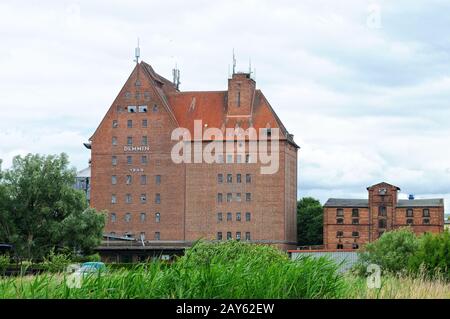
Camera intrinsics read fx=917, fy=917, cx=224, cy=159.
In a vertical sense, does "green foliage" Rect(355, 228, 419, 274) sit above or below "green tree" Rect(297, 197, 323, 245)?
below

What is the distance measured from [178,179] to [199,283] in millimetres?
99929

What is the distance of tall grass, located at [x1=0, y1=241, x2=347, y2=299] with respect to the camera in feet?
49.4

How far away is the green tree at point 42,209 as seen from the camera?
77.9 meters

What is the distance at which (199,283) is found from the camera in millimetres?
15719

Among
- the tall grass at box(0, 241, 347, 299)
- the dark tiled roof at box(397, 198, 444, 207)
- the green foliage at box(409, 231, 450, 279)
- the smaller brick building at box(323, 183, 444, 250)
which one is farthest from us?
the dark tiled roof at box(397, 198, 444, 207)

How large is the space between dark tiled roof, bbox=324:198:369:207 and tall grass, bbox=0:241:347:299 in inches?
4126

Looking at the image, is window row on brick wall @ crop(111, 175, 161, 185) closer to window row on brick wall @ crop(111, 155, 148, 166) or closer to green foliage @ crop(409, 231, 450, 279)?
window row on brick wall @ crop(111, 155, 148, 166)

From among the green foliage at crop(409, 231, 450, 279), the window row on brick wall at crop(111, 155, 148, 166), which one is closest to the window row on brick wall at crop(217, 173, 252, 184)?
the window row on brick wall at crop(111, 155, 148, 166)

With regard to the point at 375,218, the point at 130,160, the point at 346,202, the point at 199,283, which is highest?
the point at 130,160

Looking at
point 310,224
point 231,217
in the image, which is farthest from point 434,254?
point 310,224

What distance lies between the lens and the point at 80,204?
79.3 meters

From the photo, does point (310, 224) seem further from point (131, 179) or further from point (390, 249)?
point (390, 249)

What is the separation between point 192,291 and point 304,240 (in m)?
114
